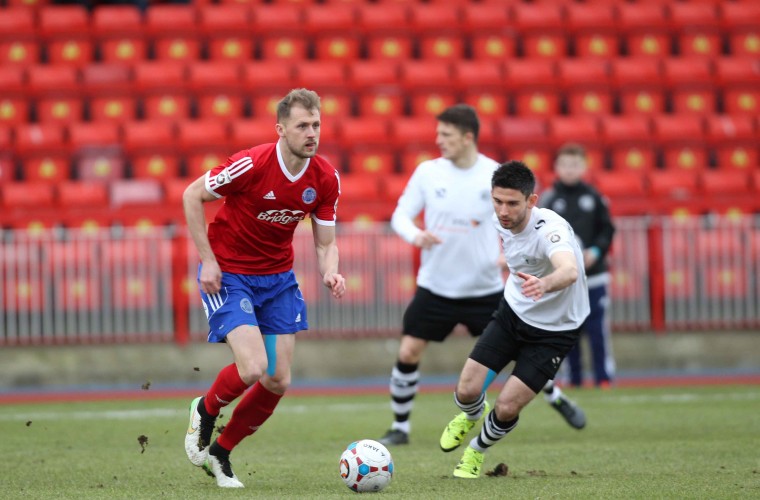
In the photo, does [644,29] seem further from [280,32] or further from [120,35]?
[120,35]

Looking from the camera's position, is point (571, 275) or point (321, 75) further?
point (321, 75)

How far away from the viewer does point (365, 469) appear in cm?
594

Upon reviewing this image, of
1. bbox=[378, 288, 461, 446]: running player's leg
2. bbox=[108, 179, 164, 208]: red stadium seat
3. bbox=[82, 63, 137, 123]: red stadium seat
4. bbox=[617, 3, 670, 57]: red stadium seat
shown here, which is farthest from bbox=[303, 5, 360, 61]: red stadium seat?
bbox=[378, 288, 461, 446]: running player's leg

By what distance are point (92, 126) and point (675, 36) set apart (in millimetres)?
9371

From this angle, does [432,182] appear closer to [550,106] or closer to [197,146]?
[197,146]

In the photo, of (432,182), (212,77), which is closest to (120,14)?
(212,77)

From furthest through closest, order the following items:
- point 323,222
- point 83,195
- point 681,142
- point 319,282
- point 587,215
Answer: point 681,142 < point 83,195 < point 319,282 < point 587,215 < point 323,222

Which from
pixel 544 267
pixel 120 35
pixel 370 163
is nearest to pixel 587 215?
pixel 544 267

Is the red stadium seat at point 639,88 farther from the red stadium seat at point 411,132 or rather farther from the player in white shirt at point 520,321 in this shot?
the player in white shirt at point 520,321

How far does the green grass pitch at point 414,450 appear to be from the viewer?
20.1ft

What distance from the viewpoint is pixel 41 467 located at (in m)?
7.27

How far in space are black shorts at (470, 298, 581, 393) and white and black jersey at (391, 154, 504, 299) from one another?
1.41 meters

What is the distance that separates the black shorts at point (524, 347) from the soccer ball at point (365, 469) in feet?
3.35

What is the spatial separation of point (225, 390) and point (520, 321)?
1764 millimetres
